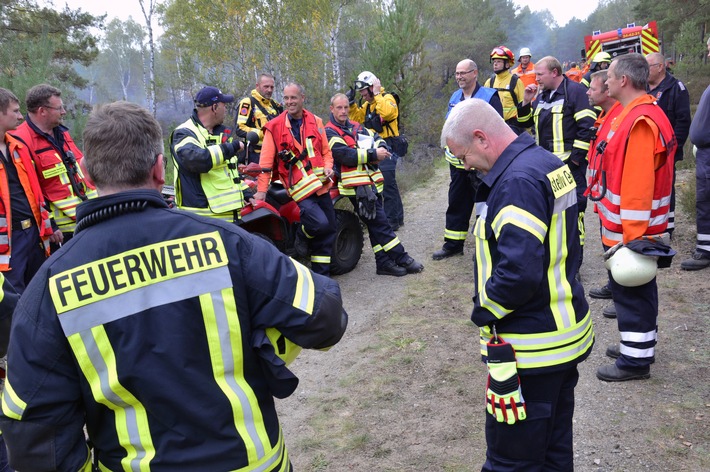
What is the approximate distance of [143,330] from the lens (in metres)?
1.58

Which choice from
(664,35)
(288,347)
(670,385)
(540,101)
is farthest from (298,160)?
(664,35)

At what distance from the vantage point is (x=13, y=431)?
156 cm

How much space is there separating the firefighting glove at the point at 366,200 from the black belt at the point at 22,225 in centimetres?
322

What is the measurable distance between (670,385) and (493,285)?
238 cm

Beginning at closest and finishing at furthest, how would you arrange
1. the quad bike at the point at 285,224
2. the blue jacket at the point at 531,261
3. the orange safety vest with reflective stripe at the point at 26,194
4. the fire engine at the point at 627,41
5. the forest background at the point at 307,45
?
the blue jacket at the point at 531,261 → the orange safety vest with reflective stripe at the point at 26,194 → the quad bike at the point at 285,224 → the forest background at the point at 307,45 → the fire engine at the point at 627,41

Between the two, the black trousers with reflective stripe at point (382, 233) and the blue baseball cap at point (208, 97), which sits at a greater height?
the blue baseball cap at point (208, 97)

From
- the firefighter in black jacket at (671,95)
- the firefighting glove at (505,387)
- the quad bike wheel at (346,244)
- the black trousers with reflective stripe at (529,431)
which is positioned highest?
the firefighter in black jacket at (671,95)

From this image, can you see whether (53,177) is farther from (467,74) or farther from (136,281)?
(467,74)

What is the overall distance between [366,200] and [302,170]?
33.4 inches

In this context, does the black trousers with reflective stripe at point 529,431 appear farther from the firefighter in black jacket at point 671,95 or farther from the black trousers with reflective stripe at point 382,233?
the firefighter in black jacket at point 671,95

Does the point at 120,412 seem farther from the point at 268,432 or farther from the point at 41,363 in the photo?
the point at 268,432

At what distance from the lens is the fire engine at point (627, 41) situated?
1421 centimetres

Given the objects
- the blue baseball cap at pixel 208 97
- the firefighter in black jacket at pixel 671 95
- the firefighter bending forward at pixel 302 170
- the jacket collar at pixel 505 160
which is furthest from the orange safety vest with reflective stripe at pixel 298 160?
the firefighter in black jacket at pixel 671 95

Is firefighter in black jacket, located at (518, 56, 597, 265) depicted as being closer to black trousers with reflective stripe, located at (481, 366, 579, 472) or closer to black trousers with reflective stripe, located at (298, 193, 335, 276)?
black trousers with reflective stripe, located at (298, 193, 335, 276)
